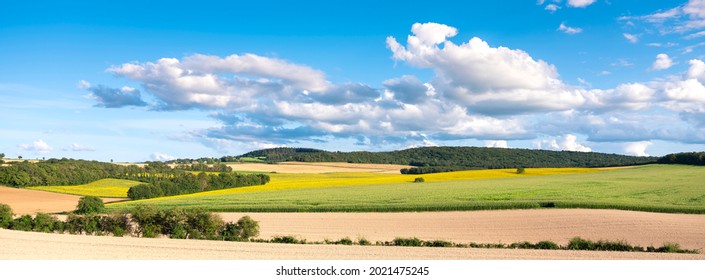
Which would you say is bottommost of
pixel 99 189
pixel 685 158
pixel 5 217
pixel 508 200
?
pixel 5 217

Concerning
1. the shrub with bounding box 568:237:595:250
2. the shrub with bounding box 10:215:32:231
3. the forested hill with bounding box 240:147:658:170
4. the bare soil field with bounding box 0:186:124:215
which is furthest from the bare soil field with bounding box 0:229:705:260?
the forested hill with bounding box 240:147:658:170

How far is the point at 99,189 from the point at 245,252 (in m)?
74.1

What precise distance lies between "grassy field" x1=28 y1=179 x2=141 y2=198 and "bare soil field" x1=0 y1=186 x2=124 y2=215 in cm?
515

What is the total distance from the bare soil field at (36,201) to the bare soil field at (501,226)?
29.1 m

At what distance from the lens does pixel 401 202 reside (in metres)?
48.9

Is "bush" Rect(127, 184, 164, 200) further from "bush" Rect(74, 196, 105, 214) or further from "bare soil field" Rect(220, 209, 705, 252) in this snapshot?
"bare soil field" Rect(220, 209, 705, 252)

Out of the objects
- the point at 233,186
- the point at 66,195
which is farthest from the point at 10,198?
the point at 233,186

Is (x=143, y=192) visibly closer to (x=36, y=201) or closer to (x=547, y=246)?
(x=36, y=201)

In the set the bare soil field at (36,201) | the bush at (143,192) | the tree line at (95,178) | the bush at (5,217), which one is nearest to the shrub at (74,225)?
the bush at (5,217)

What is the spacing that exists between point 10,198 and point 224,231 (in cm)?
5324

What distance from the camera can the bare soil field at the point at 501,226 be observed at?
104ft

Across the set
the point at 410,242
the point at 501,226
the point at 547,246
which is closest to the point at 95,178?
the point at 501,226

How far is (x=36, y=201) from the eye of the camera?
6850 centimetres

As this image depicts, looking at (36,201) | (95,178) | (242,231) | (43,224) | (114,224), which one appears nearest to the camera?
(242,231)
